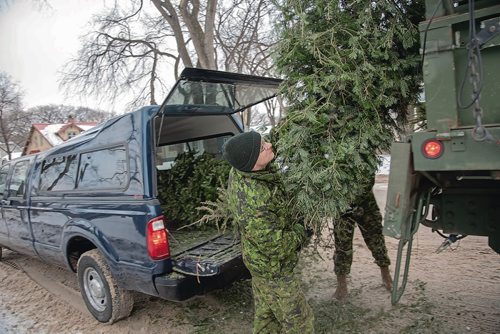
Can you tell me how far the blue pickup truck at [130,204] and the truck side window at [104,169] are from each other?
0.01m

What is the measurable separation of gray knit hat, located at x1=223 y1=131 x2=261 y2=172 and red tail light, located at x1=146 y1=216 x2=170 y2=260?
3.71 feet

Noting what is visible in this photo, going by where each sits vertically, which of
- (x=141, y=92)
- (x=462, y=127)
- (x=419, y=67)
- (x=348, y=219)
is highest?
(x=141, y=92)

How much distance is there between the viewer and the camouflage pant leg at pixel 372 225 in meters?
3.74

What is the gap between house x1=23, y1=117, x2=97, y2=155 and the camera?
41375 mm

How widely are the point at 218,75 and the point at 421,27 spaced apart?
6.31 feet

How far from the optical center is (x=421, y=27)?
2.06 meters

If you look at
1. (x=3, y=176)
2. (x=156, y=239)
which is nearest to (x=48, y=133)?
(x=3, y=176)

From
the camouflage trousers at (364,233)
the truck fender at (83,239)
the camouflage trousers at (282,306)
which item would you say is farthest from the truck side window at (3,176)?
the camouflage trousers at (364,233)

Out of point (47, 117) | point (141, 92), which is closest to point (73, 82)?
point (141, 92)

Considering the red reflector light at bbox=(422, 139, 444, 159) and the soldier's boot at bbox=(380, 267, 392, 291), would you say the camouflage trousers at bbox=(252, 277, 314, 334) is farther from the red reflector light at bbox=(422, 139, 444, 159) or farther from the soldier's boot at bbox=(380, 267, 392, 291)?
the soldier's boot at bbox=(380, 267, 392, 291)

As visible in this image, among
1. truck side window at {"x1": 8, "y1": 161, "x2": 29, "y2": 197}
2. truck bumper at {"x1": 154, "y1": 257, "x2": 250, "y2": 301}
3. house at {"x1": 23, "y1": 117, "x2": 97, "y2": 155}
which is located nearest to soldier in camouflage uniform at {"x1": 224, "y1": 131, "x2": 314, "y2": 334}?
truck bumper at {"x1": 154, "y1": 257, "x2": 250, "y2": 301}

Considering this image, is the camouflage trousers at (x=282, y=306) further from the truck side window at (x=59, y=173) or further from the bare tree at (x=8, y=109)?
the bare tree at (x=8, y=109)

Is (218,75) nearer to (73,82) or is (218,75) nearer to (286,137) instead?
(286,137)

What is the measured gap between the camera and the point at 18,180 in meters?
5.41
